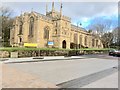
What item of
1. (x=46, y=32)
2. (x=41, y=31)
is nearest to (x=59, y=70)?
(x=41, y=31)

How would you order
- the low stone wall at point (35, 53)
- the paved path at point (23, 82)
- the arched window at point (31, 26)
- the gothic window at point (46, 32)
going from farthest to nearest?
1. the gothic window at point (46, 32)
2. the arched window at point (31, 26)
3. the low stone wall at point (35, 53)
4. the paved path at point (23, 82)

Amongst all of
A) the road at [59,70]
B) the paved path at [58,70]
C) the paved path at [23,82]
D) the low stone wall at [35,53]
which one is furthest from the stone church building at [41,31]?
the paved path at [23,82]

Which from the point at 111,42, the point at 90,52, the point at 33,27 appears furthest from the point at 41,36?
the point at 111,42

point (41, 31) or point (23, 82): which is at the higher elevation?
point (41, 31)

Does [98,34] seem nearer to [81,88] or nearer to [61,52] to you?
[61,52]

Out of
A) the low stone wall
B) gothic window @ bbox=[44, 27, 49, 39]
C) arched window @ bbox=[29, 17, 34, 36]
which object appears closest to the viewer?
the low stone wall

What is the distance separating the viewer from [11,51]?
2967 centimetres

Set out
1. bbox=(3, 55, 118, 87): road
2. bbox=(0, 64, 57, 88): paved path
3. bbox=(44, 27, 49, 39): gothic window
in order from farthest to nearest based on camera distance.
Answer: bbox=(44, 27, 49, 39): gothic window, bbox=(3, 55, 118, 87): road, bbox=(0, 64, 57, 88): paved path

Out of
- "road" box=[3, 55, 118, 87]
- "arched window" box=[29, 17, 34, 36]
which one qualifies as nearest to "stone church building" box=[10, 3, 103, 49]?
"arched window" box=[29, 17, 34, 36]

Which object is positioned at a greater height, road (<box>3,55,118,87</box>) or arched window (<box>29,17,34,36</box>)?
arched window (<box>29,17,34,36</box>)

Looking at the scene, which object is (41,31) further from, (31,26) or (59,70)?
(59,70)

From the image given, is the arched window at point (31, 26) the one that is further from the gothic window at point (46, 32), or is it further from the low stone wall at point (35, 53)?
the low stone wall at point (35, 53)

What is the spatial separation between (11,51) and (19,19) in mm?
35367

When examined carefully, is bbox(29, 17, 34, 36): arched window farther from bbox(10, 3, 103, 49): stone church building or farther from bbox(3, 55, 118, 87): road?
bbox(3, 55, 118, 87): road
